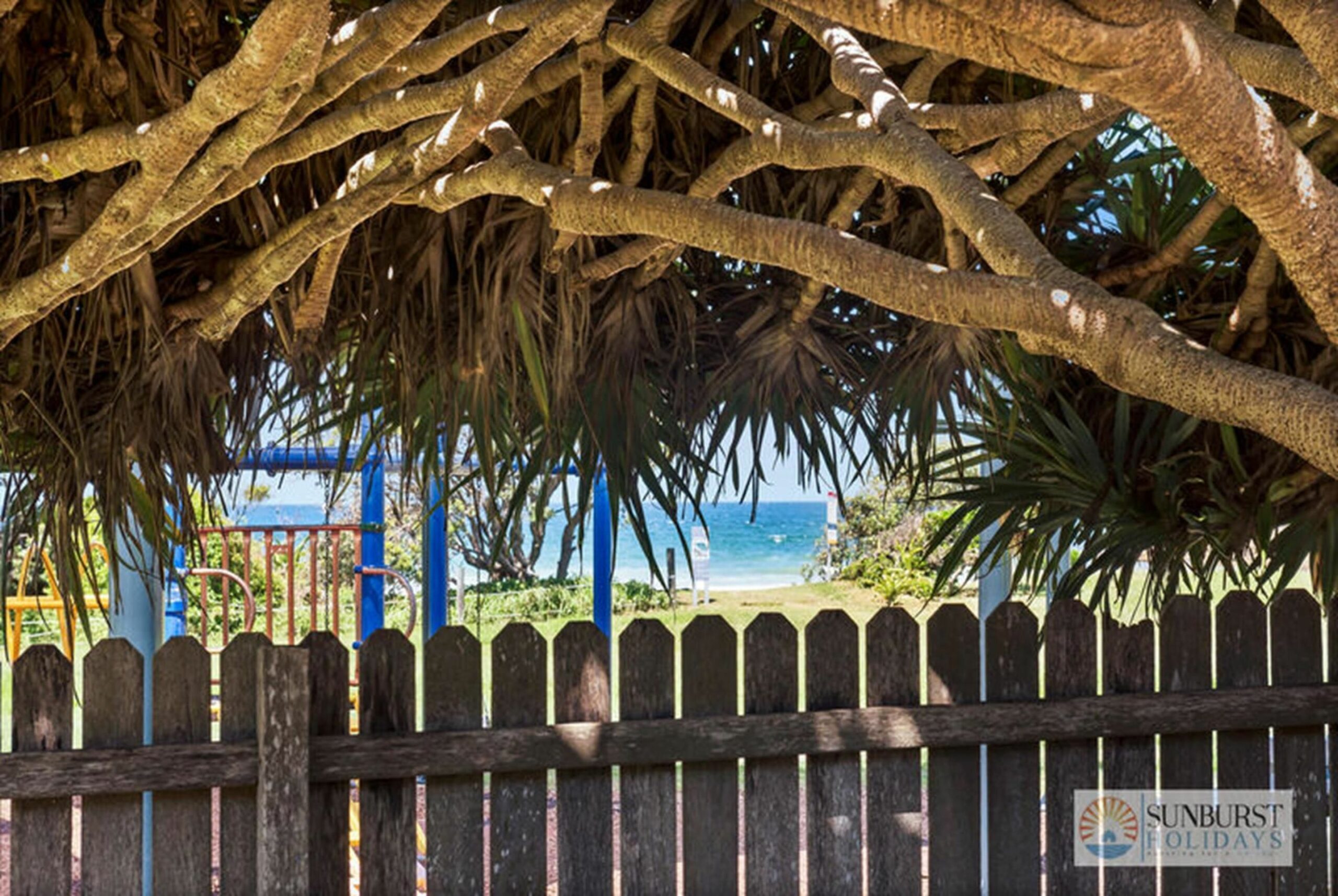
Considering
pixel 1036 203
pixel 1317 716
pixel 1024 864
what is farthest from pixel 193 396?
pixel 1317 716

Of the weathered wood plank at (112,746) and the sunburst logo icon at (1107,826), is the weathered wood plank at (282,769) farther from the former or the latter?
the sunburst logo icon at (1107,826)

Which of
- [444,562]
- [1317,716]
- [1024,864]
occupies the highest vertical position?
[444,562]

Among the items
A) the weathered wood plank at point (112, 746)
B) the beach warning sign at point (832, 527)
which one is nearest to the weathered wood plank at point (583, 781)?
the weathered wood plank at point (112, 746)

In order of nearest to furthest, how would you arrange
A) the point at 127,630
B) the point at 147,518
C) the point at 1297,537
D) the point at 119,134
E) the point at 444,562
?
the point at 119,134, the point at 1297,537, the point at 147,518, the point at 127,630, the point at 444,562

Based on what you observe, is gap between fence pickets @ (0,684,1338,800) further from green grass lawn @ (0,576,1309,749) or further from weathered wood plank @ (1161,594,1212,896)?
green grass lawn @ (0,576,1309,749)

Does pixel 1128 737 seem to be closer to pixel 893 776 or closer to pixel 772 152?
pixel 893 776

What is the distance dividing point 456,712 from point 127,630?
1.60 m

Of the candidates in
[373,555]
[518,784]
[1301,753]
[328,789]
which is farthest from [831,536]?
[328,789]

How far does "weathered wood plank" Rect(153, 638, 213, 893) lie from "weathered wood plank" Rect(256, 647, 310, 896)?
0.11m

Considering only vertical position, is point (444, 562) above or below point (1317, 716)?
above

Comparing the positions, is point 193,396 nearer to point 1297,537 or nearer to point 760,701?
point 760,701

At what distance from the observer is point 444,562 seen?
4984 millimetres

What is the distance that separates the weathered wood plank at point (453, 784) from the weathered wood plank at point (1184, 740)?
4.66 ft

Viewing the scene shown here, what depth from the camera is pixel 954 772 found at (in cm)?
270
